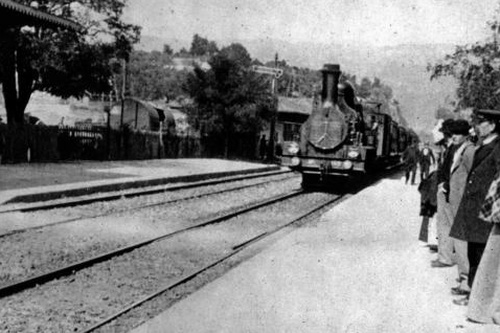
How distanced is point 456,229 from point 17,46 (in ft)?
74.6

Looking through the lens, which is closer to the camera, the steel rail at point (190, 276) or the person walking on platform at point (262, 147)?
the steel rail at point (190, 276)

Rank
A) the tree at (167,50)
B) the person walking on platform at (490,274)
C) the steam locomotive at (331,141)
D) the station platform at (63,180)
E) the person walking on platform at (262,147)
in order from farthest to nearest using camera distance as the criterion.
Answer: the tree at (167,50)
the person walking on platform at (262,147)
the steam locomotive at (331,141)
the station platform at (63,180)
the person walking on platform at (490,274)

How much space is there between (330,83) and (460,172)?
13.2 m

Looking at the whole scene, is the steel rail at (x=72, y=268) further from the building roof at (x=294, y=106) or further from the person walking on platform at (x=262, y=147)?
the building roof at (x=294, y=106)

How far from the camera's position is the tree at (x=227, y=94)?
125 feet

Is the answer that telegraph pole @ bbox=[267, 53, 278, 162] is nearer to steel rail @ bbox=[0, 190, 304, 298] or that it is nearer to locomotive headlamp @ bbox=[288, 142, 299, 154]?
locomotive headlamp @ bbox=[288, 142, 299, 154]

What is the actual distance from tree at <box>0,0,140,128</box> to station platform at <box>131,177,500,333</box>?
18288 millimetres

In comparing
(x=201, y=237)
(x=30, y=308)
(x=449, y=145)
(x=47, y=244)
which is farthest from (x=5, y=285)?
(x=449, y=145)

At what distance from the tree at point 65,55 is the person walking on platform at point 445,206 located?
20.1m

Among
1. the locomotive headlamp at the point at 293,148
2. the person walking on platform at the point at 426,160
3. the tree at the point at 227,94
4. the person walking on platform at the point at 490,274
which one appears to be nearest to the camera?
the person walking on platform at the point at 490,274

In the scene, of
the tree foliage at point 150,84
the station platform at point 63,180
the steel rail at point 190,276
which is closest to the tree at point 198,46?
the tree foliage at point 150,84

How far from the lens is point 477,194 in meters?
5.70

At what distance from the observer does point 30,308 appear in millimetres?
6105

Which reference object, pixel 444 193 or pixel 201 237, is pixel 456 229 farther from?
pixel 201 237
